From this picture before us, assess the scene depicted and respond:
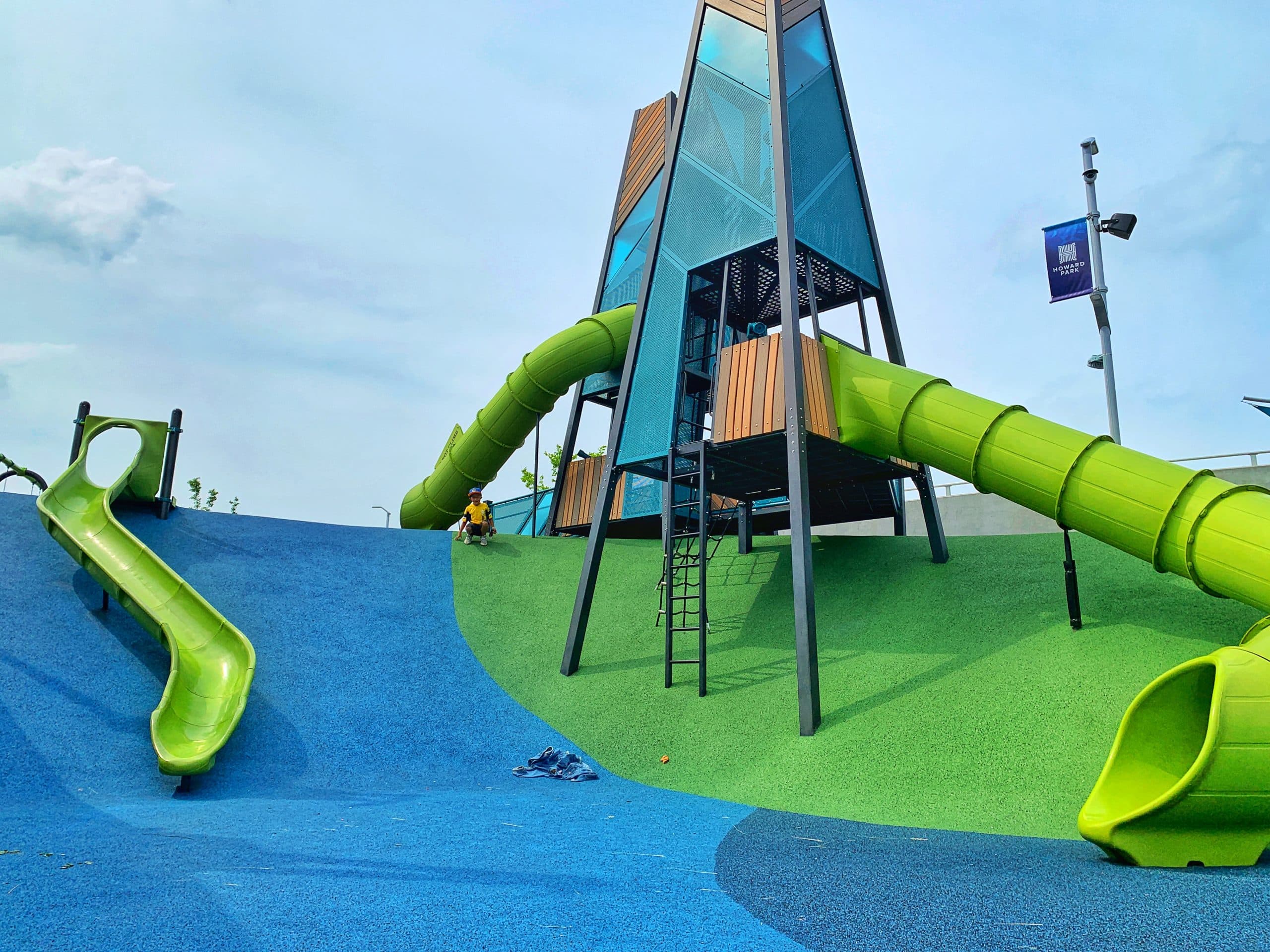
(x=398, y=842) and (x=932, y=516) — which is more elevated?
(x=932, y=516)

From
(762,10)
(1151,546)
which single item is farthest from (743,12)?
(1151,546)

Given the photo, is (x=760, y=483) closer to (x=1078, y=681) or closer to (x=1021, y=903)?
(x=1078, y=681)

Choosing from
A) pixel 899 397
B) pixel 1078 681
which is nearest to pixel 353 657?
pixel 899 397

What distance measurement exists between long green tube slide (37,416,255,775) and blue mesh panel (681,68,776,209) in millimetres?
10363

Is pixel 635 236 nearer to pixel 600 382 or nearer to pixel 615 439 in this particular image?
pixel 600 382

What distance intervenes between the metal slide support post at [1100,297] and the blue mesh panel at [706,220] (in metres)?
7.81

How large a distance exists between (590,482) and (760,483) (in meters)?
4.96

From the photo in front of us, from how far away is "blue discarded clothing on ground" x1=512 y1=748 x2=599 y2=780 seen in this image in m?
10.1

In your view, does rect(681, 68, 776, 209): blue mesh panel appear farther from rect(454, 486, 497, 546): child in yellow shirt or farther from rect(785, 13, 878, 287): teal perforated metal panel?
rect(454, 486, 497, 546): child in yellow shirt

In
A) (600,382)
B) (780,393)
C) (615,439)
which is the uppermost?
(600,382)

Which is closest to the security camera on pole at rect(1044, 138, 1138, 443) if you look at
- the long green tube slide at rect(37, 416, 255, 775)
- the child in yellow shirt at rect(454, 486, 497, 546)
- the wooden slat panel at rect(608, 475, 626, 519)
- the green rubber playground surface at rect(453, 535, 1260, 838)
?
the green rubber playground surface at rect(453, 535, 1260, 838)

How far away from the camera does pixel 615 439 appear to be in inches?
574

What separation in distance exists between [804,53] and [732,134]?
229 centimetres

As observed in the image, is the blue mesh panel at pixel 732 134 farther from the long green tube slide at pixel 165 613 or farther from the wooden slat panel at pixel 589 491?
the long green tube slide at pixel 165 613
